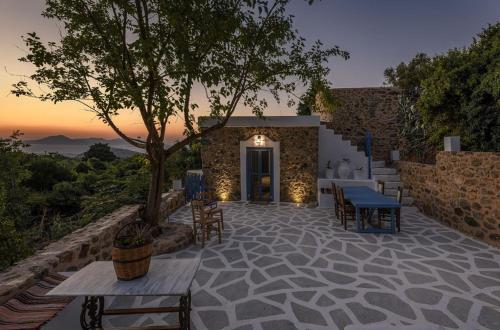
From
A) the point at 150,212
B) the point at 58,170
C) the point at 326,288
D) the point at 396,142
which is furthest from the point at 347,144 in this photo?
the point at 58,170

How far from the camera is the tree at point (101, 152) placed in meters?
21.6

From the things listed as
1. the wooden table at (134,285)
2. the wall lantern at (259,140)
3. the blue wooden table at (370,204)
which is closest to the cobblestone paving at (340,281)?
the blue wooden table at (370,204)

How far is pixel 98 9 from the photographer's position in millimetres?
4738

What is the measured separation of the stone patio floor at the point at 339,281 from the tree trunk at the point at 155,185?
1151mm

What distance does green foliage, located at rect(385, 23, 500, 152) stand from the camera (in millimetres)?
6184

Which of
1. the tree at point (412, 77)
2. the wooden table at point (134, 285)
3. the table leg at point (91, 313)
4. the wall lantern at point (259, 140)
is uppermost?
the tree at point (412, 77)

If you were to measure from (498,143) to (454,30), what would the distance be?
284 inches

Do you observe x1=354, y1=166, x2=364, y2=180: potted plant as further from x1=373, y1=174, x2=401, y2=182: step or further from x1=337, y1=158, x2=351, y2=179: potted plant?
x1=373, y1=174, x2=401, y2=182: step

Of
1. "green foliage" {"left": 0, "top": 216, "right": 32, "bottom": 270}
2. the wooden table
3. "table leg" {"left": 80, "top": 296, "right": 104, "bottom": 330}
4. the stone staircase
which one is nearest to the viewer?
the wooden table

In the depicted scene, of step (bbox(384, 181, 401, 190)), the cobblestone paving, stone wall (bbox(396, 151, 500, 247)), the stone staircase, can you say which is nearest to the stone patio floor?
the cobblestone paving

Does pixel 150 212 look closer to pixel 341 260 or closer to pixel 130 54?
pixel 130 54

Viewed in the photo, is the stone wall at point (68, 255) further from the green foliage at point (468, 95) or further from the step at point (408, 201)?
the green foliage at point (468, 95)

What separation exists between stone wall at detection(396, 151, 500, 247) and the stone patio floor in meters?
0.38

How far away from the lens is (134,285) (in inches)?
88.7
